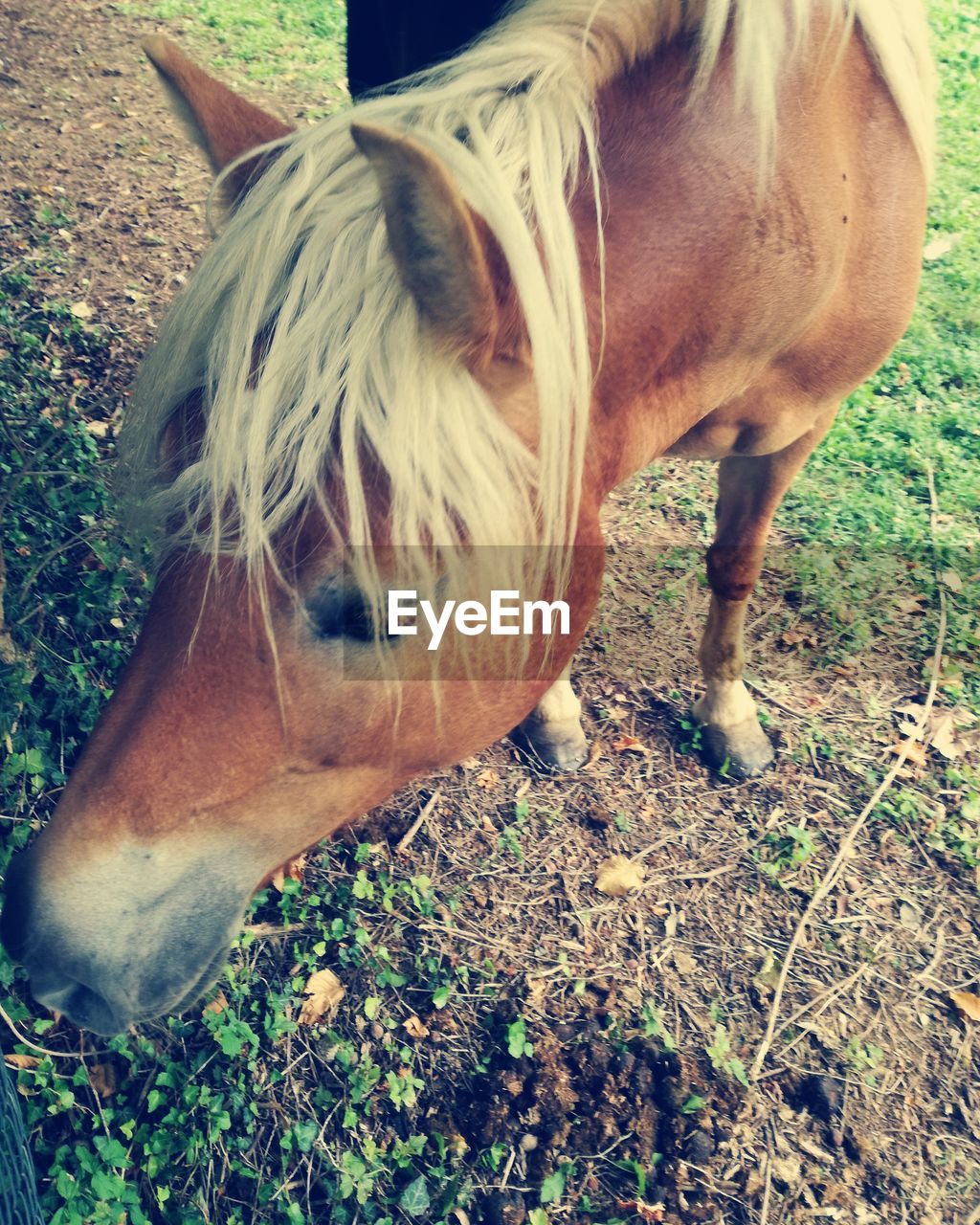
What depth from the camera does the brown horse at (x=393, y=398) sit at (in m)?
1.36

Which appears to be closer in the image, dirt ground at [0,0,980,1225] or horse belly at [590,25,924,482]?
horse belly at [590,25,924,482]

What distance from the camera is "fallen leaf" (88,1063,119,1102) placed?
216 centimetres

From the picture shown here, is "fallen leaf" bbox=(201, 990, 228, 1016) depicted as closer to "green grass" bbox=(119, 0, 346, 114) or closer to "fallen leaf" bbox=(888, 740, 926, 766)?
"fallen leaf" bbox=(888, 740, 926, 766)

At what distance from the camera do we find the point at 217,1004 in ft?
7.61

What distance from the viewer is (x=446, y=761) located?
1.77 meters

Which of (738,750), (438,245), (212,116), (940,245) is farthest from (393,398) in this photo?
(940,245)

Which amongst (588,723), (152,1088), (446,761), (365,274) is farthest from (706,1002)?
(365,274)

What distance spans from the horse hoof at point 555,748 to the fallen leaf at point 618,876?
35 cm

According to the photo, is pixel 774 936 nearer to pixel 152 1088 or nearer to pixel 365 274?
pixel 152 1088

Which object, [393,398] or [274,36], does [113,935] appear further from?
[274,36]

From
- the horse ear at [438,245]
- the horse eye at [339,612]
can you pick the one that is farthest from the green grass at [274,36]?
the horse eye at [339,612]

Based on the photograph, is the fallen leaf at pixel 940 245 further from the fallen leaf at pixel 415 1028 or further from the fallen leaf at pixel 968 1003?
the fallen leaf at pixel 415 1028

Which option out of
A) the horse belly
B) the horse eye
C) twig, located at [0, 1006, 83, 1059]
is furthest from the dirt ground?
the horse eye

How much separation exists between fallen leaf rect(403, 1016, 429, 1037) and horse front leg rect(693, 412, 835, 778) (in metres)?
1.31
